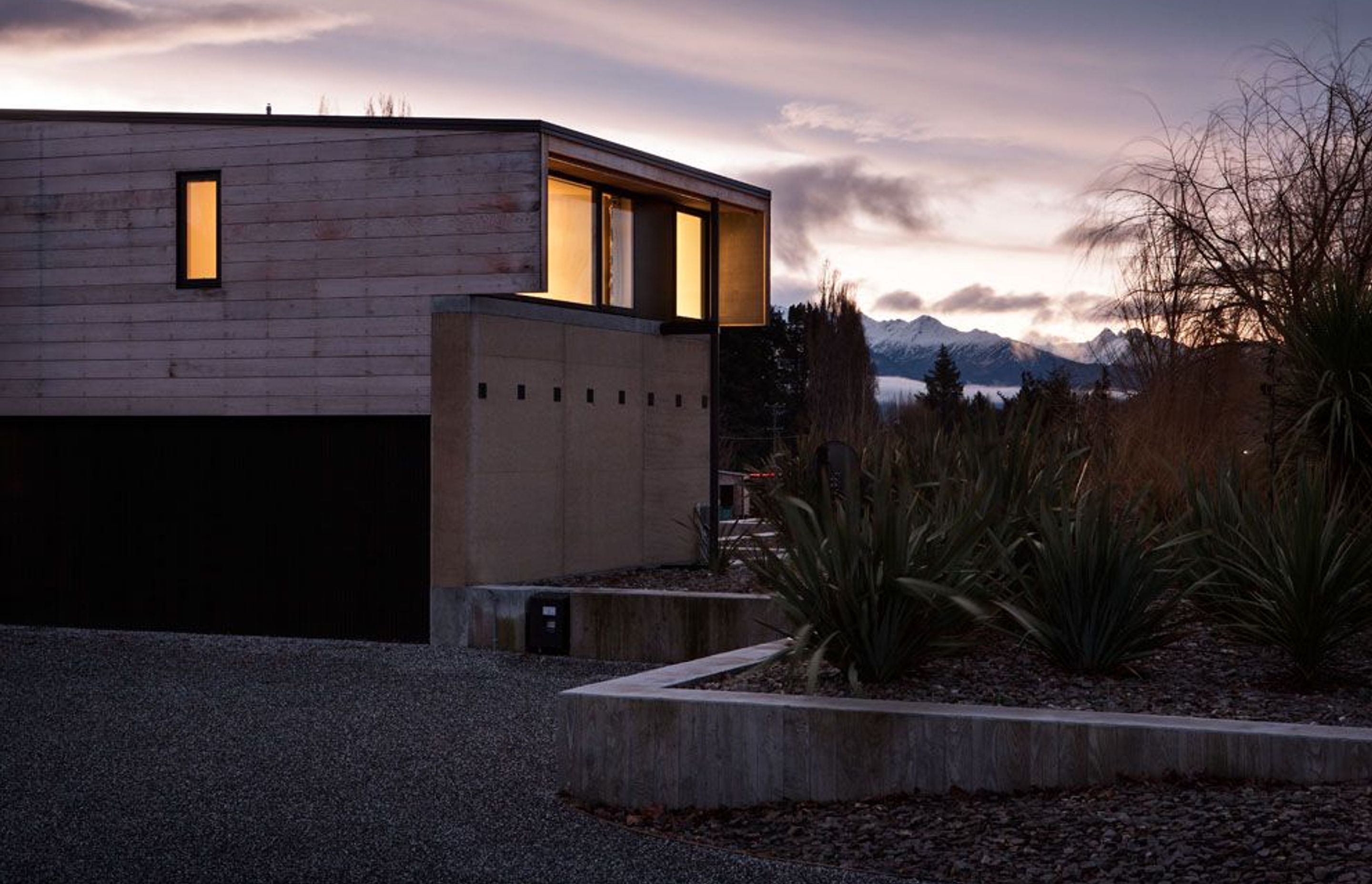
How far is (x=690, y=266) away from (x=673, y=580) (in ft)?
14.3

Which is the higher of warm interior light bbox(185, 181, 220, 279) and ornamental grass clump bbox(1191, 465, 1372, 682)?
warm interior light bbox(185, 181, 220, 279)

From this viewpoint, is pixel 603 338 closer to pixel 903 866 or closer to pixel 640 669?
pixel 640 669

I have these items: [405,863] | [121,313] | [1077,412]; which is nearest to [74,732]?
[405,863]

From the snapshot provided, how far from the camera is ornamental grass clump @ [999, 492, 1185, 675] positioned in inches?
331

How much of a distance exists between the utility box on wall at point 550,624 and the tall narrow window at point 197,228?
185 inches

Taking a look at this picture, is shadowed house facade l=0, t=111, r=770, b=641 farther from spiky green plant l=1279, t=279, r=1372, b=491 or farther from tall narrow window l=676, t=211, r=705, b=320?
spiky green plant l=1279, t=279, r=1372, b=491

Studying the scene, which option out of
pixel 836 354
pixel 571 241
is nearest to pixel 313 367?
pixel 571 241

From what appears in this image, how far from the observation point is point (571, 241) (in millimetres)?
16609

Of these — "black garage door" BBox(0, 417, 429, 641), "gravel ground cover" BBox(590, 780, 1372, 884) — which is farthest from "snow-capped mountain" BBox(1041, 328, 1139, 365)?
"gravel ground cover" BBox(590, 780, 1372, 884)

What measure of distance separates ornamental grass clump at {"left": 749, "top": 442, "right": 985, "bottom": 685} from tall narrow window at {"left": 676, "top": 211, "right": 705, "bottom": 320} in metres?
10.2

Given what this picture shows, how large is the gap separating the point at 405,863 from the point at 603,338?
1049 cm

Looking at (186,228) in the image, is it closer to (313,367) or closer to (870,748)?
(313,367)

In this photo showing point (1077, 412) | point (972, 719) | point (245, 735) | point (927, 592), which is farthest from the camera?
point (1077, 412)

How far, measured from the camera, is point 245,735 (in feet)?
32.2
